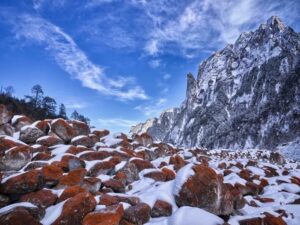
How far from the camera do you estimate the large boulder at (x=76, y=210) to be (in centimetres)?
873

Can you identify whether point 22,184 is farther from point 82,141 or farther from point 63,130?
point 63,130

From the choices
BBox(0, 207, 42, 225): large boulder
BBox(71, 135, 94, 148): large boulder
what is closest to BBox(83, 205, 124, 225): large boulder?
BBox(0, 207, 42, 225): large boulder

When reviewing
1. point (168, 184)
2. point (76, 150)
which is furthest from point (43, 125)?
point (168, 184)

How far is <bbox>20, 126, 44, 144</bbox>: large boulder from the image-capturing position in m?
19.1

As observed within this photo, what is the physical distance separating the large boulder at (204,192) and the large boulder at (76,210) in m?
3.54

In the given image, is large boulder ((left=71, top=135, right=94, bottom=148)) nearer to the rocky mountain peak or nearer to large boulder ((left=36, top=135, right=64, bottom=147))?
large boulder ((left=36, top=135, right=64, bottom=147))

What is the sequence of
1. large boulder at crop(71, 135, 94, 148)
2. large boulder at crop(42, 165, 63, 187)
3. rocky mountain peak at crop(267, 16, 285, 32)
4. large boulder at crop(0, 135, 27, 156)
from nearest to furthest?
large boulder at crop(42, 165, 63, 187) < large boulder at crop(0, 135, 27, 156) < large boulder at crop(71, 135, 94, 148) < rocky mountain peak at crop(267, 16, 285, 32)

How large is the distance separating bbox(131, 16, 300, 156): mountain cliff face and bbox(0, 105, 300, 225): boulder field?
74.4 m

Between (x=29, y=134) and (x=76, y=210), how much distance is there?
12.2 m

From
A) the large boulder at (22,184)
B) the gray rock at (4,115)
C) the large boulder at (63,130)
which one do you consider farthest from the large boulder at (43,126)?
the large boulder at (22,184)

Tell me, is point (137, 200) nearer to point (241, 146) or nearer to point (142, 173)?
point (142, 173)

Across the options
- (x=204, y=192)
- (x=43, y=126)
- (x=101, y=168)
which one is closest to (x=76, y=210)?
(x=204, y=192)

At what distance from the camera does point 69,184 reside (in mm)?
12367

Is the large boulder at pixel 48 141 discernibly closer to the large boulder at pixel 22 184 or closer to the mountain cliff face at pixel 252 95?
the large boulder at pixel 22 184
